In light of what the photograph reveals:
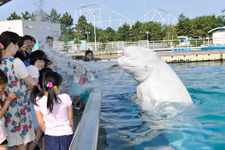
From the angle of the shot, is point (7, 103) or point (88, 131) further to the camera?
point (88, 131)

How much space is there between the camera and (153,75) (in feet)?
15.4

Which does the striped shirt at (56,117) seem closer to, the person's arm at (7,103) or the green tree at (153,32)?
the person's arm at (7,103)

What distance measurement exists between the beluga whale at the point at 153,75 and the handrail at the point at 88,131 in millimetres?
1156

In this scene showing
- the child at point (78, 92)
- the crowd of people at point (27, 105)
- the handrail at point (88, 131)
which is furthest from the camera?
the child at point (78, 92)

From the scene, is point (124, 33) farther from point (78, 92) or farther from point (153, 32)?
point (78, 92)

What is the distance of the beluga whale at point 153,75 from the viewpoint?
459cm

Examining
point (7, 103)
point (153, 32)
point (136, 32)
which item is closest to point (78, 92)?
point (7, 103)

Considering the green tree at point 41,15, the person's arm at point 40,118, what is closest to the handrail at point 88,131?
the person's arm at point 40,118

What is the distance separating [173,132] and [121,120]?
115cm

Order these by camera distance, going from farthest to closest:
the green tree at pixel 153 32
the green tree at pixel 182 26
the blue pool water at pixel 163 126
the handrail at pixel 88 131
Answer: the green tree at pixel 153 32 < the green tree at pixel 182 26 < the blue pool water at pixel 163 126 < the handrail at pixel 88 131

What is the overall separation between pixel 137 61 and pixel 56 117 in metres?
2.36

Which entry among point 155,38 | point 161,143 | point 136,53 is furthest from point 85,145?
point 155,38

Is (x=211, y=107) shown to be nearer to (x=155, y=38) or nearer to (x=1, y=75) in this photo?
(x=1, y=75)

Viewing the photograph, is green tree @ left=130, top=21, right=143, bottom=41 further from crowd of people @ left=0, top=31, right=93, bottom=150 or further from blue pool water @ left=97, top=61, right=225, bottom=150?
crowd of people @ left=0, top=31, right=93, bottom=150
